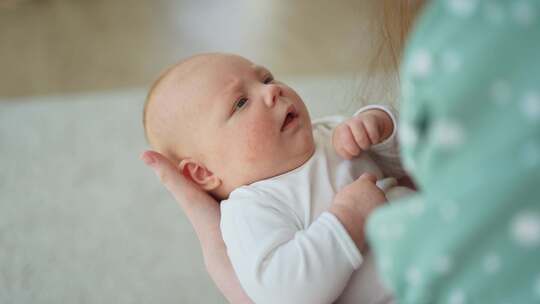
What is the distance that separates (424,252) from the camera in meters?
0.41

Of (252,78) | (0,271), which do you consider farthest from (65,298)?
(252,78)

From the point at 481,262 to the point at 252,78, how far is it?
55 cm

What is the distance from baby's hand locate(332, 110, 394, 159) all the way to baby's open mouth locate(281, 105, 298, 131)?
65 millimetres

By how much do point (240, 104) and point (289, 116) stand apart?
7 centimetres

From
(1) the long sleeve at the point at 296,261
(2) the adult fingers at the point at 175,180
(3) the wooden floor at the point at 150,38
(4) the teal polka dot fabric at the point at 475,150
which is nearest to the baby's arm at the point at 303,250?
(1) the long sleeve at the point at 296,261

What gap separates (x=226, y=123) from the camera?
86 cm

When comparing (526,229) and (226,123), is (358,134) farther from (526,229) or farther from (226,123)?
(526,229)

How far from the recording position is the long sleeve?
27.7 inches

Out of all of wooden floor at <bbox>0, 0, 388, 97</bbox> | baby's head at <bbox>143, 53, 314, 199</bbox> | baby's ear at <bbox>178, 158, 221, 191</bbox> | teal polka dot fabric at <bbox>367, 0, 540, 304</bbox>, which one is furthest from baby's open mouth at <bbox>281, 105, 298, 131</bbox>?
wooden floor at <bbox>0, 0, 388, 97</bbox>

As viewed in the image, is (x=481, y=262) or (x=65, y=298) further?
(x=65, y=298)

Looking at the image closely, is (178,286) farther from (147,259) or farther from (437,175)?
(437,175)

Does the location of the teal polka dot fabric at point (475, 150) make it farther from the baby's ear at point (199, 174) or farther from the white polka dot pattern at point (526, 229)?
the baby's ear at point (199, 174)

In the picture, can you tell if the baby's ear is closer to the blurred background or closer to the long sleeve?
the long sleeve

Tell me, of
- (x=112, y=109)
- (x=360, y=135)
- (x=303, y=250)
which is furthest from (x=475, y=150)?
(x=112, y=109)
